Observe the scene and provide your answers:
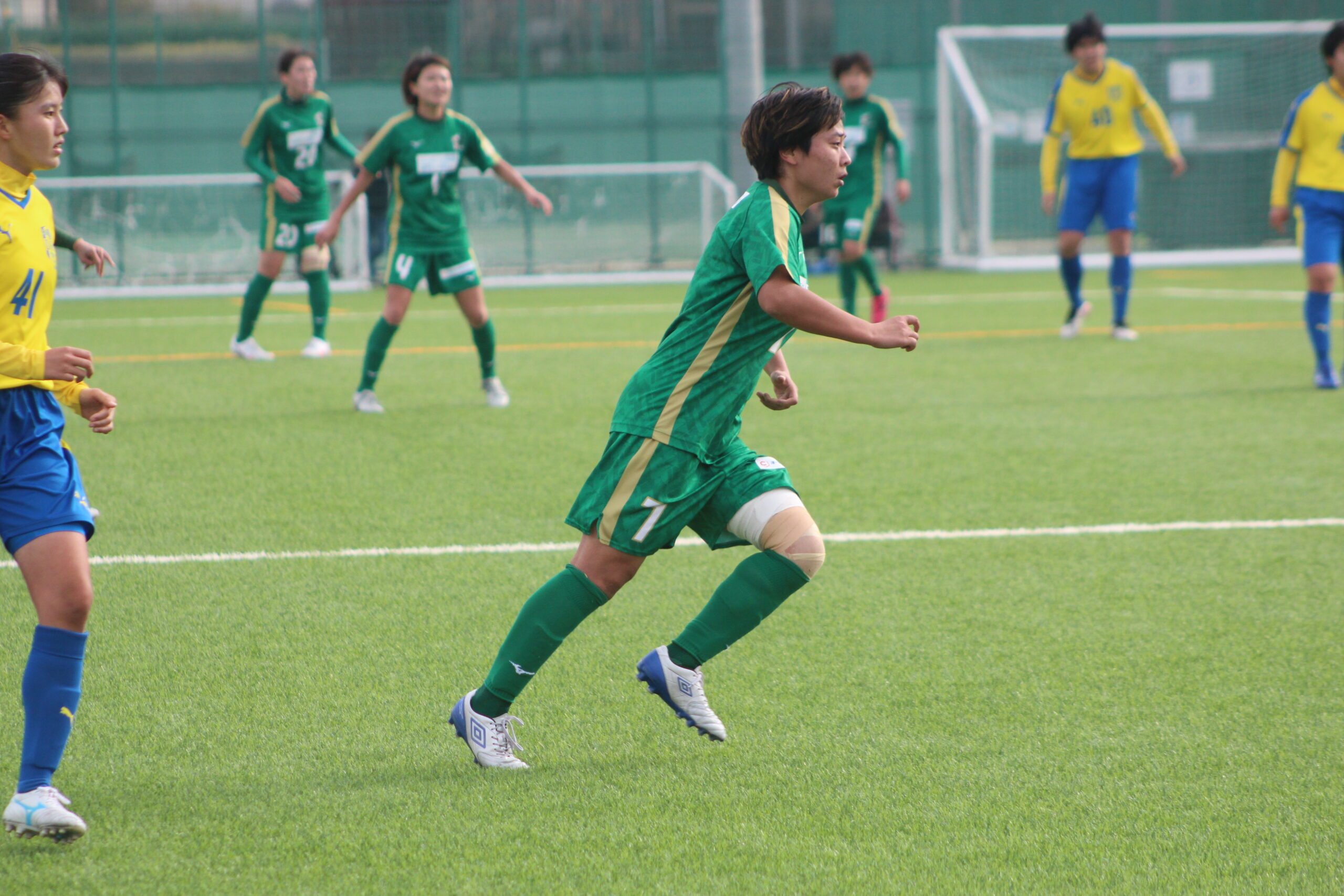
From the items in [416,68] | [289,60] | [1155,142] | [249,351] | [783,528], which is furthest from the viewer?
[1155,142]

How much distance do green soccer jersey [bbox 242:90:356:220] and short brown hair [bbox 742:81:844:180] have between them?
7.01 m

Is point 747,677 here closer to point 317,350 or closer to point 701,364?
point 701,364

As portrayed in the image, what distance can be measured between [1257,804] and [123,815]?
2322mm

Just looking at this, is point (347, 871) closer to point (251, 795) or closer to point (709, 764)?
point (251, 795)

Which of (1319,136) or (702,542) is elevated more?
(1319,136)

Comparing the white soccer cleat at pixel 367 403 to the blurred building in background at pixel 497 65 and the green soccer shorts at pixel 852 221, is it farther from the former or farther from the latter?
the blurred building in background at pixel 497 65

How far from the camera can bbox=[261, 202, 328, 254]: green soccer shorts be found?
9875 mm

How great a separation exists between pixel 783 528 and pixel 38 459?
1557 millimetres

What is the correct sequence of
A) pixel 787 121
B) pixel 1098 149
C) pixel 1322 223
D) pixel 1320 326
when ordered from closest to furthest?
pixel 787 121
pixel 1322 223
pixel 1320 326
pixel 1098 149

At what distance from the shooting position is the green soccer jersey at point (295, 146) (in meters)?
9.57

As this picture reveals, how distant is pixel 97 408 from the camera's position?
2.68 metres

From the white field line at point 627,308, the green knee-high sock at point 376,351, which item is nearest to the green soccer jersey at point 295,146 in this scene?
the green knee-high sock at point 376,351

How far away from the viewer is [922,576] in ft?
14.4

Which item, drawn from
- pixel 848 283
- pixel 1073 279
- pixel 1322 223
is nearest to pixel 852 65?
pixel 848 283
